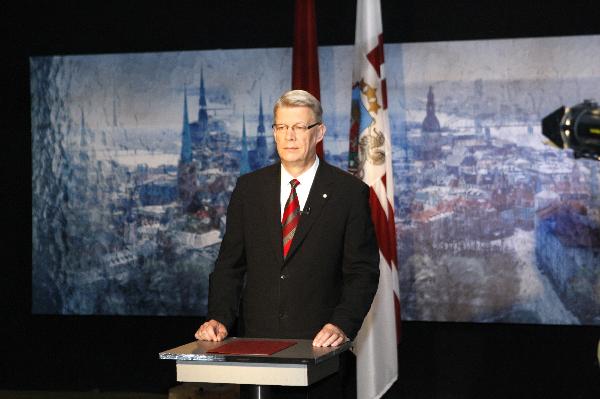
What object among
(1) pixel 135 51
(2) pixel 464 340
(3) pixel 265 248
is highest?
(1) pixel 135 51

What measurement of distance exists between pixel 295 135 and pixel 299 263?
396mm

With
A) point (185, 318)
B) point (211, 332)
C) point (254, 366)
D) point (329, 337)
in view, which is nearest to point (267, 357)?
point (254, 366)

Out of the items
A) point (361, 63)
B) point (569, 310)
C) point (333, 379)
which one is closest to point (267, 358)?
point (333, 379)

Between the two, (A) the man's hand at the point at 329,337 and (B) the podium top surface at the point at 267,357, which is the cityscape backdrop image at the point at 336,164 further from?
(B) the podium top surface at the point at 267,357

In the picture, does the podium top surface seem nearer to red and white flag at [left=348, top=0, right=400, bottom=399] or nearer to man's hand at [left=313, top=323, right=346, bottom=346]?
man's hand at [left=313, top=323, right=346, bottom=346]

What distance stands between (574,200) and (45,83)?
3.26 m

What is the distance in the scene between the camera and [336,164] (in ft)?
18.5

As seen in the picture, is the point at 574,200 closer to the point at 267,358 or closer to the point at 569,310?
the point at 569,310

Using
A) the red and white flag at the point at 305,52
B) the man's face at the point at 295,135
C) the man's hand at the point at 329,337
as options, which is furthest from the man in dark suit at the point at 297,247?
the red and white flag at the point at 305,52

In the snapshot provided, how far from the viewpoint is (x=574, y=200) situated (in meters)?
5.39

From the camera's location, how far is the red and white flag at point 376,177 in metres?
5.11

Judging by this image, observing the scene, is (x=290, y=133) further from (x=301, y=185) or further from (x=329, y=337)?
(x=329, y=337)

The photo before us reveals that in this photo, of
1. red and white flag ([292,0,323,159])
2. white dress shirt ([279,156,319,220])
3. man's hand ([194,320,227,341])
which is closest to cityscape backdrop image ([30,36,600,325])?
red and white flag ([292,0,323,159])

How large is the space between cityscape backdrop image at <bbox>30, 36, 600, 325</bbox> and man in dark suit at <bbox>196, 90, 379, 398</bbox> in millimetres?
2540
